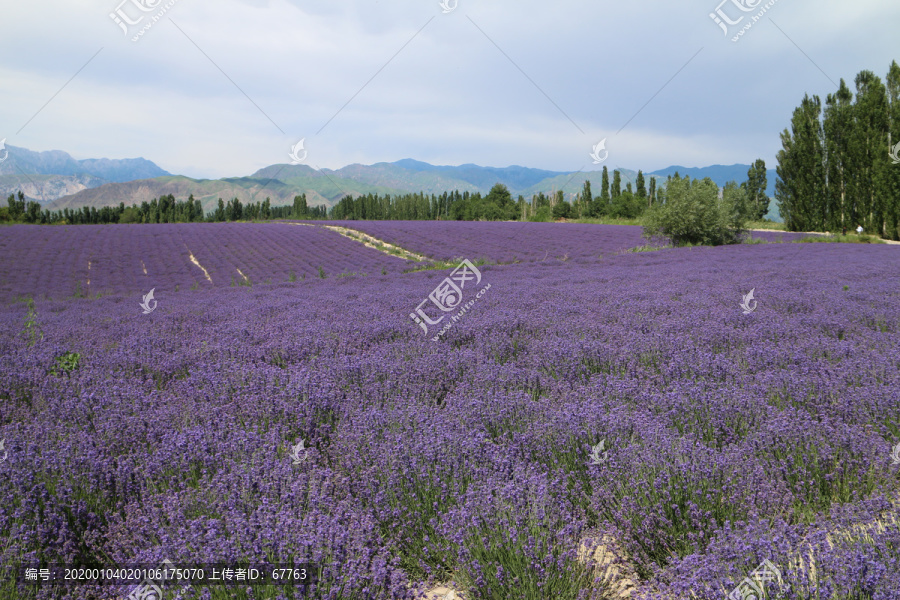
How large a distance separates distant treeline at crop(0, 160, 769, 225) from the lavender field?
52.3 meters

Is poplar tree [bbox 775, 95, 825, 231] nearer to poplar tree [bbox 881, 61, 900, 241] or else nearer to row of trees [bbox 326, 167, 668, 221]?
poplar tree [bbox 881, 61, 900, 241]

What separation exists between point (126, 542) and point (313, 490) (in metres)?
0.72

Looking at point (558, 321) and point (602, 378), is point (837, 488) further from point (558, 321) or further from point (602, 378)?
point (558, 321)

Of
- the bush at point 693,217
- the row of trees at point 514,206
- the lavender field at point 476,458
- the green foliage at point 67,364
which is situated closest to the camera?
the lavender field at point 476,458

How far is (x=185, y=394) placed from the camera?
3.37 meters

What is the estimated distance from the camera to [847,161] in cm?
3173

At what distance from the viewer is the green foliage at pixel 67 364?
12.9 ft

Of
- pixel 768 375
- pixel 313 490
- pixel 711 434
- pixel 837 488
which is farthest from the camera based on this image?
pixel 768 375

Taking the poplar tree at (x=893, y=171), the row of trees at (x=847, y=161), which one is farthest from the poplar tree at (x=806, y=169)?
the poplar tree at (x=893, y=171)

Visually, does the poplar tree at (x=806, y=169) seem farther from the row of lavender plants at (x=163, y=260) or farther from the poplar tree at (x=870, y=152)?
the row of lavender plants at (x=163, y=260)

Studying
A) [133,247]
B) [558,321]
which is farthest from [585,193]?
[558,321]

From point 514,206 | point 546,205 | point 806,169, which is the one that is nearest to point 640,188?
point 546,205

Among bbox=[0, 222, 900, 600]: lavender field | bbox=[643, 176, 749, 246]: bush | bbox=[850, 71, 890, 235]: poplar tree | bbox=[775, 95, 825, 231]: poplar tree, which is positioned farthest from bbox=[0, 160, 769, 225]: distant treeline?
bbox=[0, 222, 900, 600]: lavender field

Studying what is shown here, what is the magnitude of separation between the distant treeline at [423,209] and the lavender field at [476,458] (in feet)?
172
